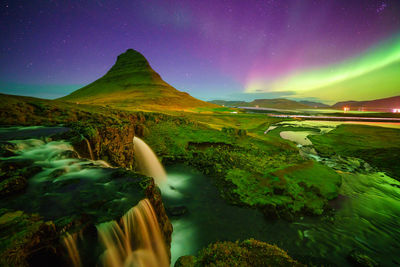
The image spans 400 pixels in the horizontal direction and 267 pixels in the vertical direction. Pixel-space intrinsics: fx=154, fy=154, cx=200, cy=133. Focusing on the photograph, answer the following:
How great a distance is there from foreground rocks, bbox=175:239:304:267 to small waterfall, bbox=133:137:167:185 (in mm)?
6624

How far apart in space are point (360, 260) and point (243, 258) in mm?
4669

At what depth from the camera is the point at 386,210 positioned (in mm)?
8555

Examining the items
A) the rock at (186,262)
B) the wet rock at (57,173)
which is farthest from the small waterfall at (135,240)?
the wet rock at (57,173)

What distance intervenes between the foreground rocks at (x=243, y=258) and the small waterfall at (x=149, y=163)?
6.62 m

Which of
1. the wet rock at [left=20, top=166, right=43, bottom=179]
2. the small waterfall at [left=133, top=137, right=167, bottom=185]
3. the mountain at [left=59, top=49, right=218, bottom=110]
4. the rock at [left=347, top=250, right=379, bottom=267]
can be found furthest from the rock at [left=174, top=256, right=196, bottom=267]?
the mountain at [left=59, top=49, right=218, bottom=110]

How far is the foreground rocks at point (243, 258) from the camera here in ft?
14.7

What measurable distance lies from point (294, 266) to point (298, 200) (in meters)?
4.66

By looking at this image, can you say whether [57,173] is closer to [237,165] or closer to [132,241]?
[132,241]

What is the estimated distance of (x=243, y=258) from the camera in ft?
15.3

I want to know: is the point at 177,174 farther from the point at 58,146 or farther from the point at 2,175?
the point at 2,175

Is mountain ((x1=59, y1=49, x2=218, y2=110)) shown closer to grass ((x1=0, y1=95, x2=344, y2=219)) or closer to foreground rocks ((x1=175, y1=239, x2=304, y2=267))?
grass ((x1=0, y1=95, x2=344, y2=219))

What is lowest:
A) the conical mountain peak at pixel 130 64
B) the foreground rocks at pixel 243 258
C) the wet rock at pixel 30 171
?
the foreground rocks at pixel 243 258

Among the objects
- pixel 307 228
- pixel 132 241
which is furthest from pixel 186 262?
pixel 307 228

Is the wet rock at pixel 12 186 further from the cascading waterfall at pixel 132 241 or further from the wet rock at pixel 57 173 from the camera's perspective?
the cascading waterfall at pixel 132 241
